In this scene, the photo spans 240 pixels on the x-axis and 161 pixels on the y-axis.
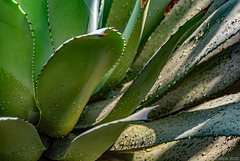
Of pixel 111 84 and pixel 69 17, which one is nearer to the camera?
pixel 69 17

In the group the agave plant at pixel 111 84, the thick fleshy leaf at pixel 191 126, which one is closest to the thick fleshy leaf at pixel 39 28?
the agave plant at pixel 111 84

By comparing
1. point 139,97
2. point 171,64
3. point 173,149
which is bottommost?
point 173,149

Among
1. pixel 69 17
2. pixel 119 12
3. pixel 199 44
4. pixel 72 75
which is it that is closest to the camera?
pixel 72 75

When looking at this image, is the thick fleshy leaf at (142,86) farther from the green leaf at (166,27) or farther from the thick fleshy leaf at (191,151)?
the green leaf at (166,27)

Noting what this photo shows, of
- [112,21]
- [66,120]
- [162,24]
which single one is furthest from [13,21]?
[162,24]

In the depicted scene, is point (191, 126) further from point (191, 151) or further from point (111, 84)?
point (111, 84)

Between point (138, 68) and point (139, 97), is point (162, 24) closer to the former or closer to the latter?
point (138, 68)

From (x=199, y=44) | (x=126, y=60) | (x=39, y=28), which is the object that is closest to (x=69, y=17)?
(x=39, y=28)
